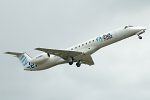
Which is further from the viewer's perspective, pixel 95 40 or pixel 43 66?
pixel 43 66

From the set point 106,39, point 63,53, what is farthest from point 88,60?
point 106,39

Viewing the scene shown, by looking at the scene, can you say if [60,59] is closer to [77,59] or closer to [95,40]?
[77,59]

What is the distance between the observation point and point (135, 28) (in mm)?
32594

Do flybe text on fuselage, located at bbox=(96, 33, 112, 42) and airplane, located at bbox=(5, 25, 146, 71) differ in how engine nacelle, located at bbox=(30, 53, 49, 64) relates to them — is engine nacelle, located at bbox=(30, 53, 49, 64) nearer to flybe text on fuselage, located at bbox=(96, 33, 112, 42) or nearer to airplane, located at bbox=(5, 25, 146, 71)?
airplane, located at bbox=(5, 25, 146, 71)

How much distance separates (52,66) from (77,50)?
440 cm

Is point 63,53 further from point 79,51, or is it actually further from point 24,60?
point 24,60

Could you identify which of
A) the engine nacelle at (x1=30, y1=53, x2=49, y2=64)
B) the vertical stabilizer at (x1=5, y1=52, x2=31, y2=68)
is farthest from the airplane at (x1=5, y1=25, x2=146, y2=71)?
the vertical stabilizer at (x1=5, y1=52, x2=31, y2=68)

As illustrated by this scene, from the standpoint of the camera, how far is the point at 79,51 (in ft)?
111

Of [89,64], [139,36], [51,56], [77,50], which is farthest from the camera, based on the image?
[89,64]

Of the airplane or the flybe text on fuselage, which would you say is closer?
the airplane

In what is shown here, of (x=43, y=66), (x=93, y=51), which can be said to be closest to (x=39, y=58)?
(x=43, y=66)

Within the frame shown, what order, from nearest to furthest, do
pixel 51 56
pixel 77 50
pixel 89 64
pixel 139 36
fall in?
pixel 139 36, pixel 77 50, pixel 51 56, pixel 89 64

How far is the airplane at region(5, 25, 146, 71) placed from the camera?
107 feet

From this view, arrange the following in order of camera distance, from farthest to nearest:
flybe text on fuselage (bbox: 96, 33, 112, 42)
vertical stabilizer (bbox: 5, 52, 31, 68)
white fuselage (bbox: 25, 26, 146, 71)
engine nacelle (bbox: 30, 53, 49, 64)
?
vertical stabilizer (bbox: 5, 52, 31, 68), engine nacelle (bbox: 30, 53, 49, 64), flybe text on fuselage (bbox: 96, 33, 112, 42), white fuselage (bbox: 25, 26, 146, 71)
